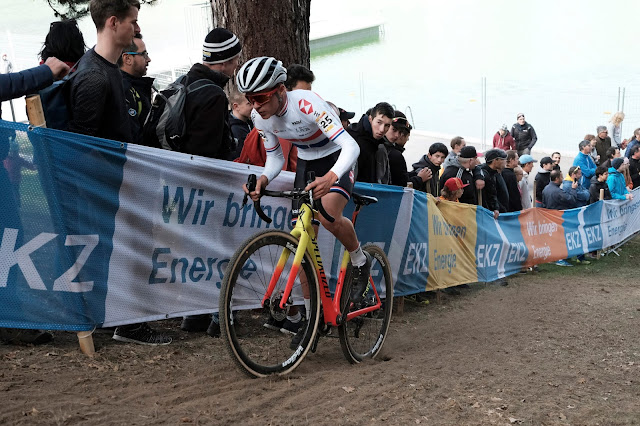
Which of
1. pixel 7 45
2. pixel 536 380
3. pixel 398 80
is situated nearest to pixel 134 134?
pixel 536 380

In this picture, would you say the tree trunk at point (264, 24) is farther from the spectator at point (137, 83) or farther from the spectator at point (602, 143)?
the spectator at point (602, 143)

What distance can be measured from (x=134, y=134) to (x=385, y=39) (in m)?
58.4

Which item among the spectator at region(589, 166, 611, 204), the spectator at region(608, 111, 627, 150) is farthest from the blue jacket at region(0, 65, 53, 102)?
the spectator at region(608, 111, 627, 150)

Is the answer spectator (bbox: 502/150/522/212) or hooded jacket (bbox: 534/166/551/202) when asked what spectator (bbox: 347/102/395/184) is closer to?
spectator (bbox: 502/150/522/212)

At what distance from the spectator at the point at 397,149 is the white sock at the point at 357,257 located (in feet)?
9.47

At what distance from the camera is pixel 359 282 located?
5.27 metres

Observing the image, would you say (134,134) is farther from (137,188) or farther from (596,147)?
(596,147)

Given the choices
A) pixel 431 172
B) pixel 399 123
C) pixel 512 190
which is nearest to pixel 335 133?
pixel 399 123

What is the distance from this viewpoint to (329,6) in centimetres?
7262

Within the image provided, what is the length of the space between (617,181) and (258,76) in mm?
12385

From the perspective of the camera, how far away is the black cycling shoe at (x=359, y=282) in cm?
525

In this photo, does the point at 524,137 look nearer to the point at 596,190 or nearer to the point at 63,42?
the point at 596,190

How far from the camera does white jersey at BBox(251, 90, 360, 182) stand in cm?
460

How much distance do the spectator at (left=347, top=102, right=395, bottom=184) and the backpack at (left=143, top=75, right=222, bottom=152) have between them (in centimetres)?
211
